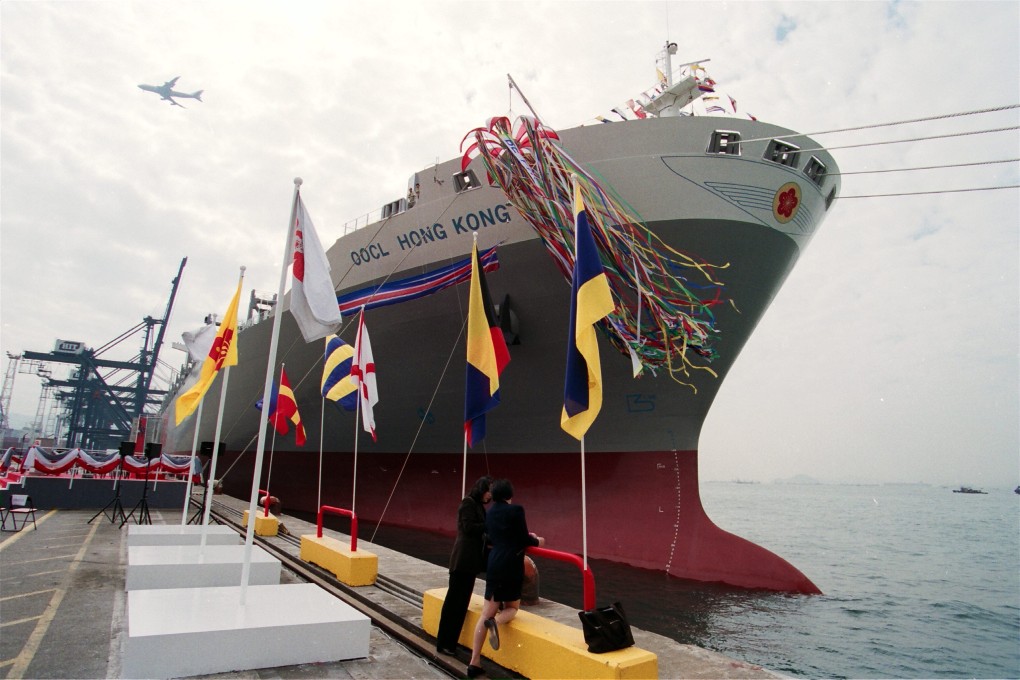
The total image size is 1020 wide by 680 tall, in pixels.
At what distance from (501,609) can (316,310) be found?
126 inches

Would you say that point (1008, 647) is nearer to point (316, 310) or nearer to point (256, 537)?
point (316, 310)

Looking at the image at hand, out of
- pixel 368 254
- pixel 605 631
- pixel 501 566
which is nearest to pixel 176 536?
pixel 501 566

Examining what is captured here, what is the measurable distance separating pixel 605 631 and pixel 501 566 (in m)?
0.87

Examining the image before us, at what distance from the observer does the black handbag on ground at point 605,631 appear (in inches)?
148

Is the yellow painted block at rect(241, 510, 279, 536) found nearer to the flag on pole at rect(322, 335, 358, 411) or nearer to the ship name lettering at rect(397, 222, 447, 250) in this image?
the flag on pole at rect(322, 335, 358, 411)

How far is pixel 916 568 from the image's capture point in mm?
18000

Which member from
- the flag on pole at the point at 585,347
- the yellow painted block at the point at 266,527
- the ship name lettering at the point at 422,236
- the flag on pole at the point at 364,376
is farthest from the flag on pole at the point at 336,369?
the flag on pole at the point at 585,347

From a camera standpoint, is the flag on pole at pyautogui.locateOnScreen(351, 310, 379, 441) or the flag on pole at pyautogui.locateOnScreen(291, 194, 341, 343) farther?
the flag on pole at pyautogui.locateOnScreen(351, 310, 379, 441)

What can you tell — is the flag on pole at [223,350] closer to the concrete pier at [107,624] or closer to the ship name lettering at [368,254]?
the concrete pier at [107,624]

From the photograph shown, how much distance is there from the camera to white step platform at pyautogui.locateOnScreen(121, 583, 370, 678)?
A: 3.90 m

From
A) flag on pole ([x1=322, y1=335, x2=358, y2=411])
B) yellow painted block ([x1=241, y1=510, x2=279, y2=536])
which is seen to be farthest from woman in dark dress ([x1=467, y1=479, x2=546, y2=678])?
yellow painted block ([x1=241, y1=510, x2=279, y2=536])

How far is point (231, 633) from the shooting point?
13.6ft

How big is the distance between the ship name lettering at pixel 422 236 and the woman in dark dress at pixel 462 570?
8664mm

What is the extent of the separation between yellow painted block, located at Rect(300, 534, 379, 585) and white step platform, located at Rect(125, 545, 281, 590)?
0.98m
